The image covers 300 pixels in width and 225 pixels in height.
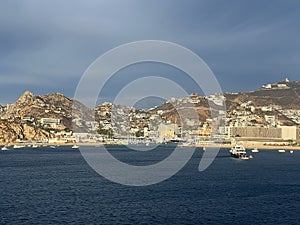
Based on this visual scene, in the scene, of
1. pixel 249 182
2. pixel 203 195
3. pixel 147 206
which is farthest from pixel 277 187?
pixel 147 206

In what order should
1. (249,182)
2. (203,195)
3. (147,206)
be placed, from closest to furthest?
(147,206)
(203,195)
(249,182)

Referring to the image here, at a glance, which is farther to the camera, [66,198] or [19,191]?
[19,191]

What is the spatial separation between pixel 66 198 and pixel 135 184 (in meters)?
16.8

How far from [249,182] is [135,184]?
21.2 metres

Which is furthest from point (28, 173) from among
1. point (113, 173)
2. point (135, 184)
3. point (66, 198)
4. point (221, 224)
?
point (221, 224)

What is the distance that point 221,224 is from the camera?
41781 millimetres

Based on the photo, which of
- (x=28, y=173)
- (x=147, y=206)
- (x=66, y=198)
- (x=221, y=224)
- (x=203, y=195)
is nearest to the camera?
(x=221, y=224)

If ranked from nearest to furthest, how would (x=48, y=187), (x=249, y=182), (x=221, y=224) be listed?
1. (x=221, y=224)
2. (x=48, y=187)
3. (x=249, y=182)

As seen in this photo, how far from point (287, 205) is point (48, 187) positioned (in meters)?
35.8

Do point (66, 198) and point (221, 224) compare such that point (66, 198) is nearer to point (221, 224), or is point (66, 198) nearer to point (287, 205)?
point (221, 224)

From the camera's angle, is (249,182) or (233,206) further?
(249,182)

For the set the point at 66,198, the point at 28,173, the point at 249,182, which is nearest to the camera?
the point at 66,198

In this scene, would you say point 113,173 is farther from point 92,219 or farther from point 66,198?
point 92,219

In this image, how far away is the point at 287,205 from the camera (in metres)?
52.8
